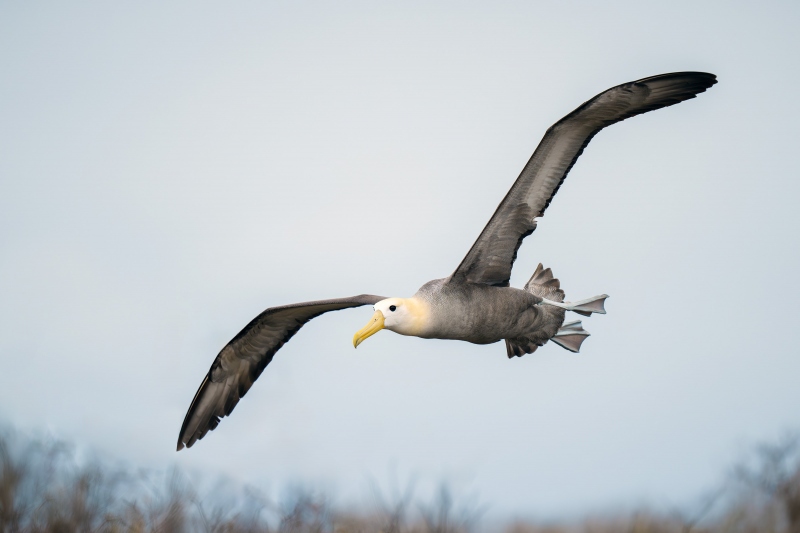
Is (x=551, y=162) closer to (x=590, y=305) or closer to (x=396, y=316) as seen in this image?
(x=590, y=305)

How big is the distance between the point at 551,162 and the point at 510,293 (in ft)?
4.39

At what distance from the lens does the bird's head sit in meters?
7.58

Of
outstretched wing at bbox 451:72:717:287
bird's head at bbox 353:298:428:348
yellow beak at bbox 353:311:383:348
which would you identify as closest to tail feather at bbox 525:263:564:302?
outstretched wing at bbox 451:72:717:287

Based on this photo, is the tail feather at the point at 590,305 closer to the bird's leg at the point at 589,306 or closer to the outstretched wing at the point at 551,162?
the bird's leg at the point at 589,306

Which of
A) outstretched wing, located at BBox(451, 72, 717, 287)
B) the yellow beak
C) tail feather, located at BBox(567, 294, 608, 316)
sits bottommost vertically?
tail feather, located at BBox(567, 294, 608, 316)

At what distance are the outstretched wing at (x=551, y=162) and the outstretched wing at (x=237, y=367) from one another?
6.68 feet

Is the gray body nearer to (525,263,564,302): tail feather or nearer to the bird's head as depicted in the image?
the bird's head

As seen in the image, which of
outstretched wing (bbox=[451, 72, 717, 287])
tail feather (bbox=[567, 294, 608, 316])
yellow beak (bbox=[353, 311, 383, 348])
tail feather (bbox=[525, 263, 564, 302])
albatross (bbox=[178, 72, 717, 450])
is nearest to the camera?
yellow beak (bbox=[353, 311, 383, 348])

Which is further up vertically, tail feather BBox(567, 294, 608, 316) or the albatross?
the albatross

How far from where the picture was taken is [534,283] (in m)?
9.09

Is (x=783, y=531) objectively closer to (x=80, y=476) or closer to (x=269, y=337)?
(x=80, y=476)

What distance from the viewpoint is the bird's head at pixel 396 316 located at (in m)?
7.58

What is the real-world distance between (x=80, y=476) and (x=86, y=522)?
352 mm

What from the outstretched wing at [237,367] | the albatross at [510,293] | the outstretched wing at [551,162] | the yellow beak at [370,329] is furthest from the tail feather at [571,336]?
the outstretched wing at [237,367]
